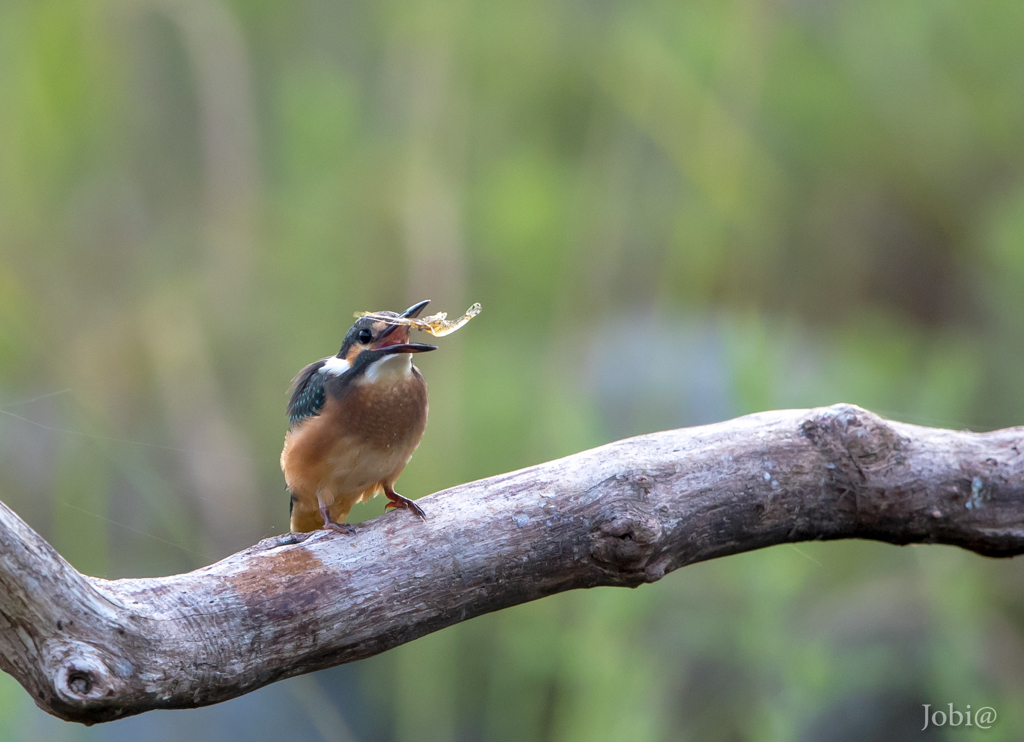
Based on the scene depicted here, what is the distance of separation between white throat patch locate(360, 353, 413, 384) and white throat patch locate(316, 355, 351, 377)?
0.05m

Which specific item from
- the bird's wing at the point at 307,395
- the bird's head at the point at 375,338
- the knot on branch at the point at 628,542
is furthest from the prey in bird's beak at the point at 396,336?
the knot on branch at the point at 628,542

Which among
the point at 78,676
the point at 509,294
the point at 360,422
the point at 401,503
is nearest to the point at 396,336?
the point at 360,422

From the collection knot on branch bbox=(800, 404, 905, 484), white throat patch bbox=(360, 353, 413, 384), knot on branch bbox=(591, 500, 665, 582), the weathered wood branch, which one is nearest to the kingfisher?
white throat patch bbox=(360, 353, 413, 384)

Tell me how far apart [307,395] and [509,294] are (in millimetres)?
1268

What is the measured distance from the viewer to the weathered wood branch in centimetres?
74

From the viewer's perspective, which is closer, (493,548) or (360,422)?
(493,548)

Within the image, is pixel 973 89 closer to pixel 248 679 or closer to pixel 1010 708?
pixel 1010 708

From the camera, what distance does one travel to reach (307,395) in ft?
4.09

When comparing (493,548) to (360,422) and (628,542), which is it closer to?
(628,542)

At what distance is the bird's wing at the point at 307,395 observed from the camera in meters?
1.22

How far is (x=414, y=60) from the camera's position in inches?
90.4

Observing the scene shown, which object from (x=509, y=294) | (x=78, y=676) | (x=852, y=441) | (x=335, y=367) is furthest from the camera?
(x=509, y=294)

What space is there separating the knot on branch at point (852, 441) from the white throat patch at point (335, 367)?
0.64 meters

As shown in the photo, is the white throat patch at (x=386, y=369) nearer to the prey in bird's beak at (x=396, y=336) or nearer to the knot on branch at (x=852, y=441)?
the prey in bird's beak at (x=396, y=336)
